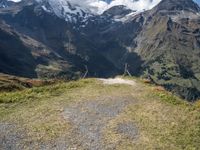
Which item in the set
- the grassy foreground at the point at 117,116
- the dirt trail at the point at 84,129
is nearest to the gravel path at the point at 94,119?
the dirt trail at the point at 84,129

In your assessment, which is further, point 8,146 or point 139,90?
point 139,90

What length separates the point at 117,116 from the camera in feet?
123

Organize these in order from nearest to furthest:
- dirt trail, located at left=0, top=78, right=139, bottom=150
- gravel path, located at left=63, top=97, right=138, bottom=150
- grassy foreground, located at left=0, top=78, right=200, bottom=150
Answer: dirt trail, located at left=0, top=78, right=139, bottom=150, gravel path, located at left=63, top=97, right=138, bottom=150, grassy foreground, located at left=0, top=78, right=200, bottom=150

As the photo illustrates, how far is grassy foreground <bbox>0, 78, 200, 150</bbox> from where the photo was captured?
3241 centimetres

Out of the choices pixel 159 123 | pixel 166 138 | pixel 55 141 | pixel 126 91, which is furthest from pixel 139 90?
pixel 55 141

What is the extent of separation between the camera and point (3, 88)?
5041 cm

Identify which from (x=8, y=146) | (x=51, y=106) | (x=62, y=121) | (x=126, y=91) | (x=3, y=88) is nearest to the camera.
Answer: (x=8, y=146)

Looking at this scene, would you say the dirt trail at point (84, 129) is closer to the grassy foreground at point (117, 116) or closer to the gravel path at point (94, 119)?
the gravel path at point (94, 119)

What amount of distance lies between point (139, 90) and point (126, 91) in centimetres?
153

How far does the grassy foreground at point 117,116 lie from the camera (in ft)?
106

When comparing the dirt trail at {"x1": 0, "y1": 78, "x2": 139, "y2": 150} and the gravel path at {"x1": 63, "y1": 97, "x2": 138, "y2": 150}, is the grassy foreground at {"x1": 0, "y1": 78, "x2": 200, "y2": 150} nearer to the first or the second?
the dirt trail at {"x1": 0, "y1": 78, "x2": 139, "y2": 150}

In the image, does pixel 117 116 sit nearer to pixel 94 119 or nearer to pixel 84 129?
pixel 94 119

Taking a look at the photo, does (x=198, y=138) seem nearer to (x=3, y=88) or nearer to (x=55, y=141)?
(x=55, y=141)

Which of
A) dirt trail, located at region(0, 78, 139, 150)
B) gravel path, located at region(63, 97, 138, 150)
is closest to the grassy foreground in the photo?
dirt trail, located at region(0, 78, 139, 150)
